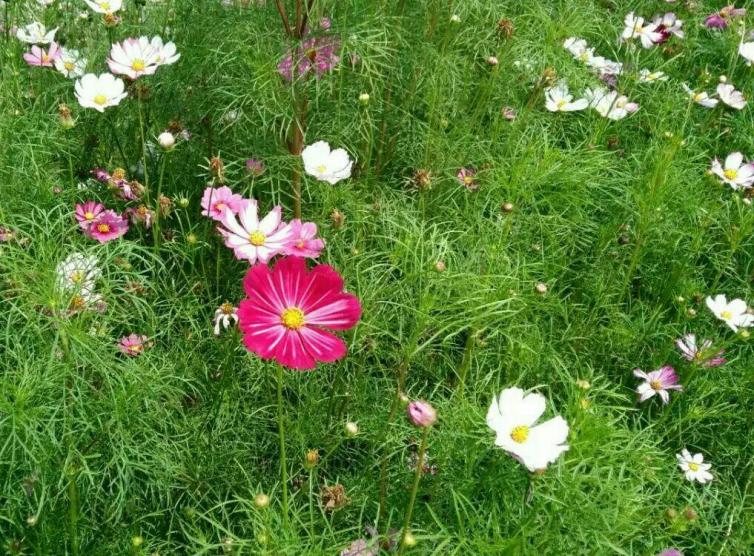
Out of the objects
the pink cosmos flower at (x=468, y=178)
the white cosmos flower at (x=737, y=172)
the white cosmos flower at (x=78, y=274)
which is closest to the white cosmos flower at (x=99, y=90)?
the white cosmos flower at (x=78, y=274)

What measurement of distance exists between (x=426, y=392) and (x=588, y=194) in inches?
25.5

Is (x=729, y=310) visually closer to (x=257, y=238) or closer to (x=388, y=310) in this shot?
(x=388, y=310)

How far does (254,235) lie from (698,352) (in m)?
0.89

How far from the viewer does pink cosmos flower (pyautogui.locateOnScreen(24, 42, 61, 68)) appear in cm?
180

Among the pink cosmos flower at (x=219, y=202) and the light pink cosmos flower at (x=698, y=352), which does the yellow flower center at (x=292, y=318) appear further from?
the light pink cosmos flower at (x=698, y=352)

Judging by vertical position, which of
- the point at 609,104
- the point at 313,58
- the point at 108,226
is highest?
the point at 609,104

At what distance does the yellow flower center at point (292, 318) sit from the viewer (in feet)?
3.35

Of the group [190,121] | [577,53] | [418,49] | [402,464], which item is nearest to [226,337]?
[402,464]

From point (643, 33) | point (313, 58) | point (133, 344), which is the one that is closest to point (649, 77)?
point (643, 33)

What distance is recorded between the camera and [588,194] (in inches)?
70.7

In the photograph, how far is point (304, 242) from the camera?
1236 mm

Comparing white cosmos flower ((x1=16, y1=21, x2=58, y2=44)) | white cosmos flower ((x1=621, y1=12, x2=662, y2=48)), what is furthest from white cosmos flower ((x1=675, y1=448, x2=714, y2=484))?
white cosmos flower ((x1=16, y1=21, x2=58, y2=44))

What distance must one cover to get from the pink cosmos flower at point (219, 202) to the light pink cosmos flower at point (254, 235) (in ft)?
0.38

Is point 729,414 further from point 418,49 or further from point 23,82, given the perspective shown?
point 23,82
